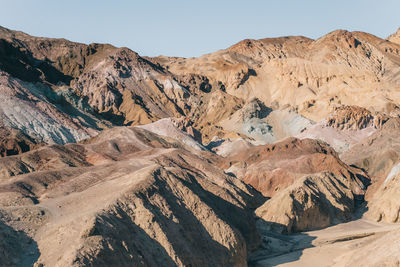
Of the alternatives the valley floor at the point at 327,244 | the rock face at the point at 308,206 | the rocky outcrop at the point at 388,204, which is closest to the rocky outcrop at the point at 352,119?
the rock face at the point at 308,206

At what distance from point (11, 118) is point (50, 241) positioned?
234ft

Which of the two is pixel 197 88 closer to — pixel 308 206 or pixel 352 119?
pixel 352 119

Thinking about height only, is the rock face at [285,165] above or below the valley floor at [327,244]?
above

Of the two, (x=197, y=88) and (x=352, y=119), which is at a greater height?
(x=197, y=88)

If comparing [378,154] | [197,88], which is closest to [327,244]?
[378,154]

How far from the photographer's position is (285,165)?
3258 inches

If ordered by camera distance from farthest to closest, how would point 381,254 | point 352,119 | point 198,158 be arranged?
point 352,119, point 198,158, point 381,254

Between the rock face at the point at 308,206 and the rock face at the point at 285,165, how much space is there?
8.26 meters

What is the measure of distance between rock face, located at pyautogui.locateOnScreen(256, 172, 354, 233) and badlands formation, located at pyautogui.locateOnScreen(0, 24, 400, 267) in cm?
16

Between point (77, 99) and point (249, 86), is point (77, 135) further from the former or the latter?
point (249, 86)

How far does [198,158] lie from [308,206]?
24833mm

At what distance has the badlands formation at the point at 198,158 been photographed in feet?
109

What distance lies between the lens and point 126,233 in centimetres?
3134

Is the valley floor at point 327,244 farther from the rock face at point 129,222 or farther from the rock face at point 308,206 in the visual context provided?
the rock face at point 129,222
